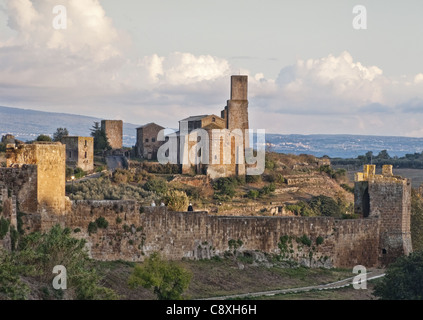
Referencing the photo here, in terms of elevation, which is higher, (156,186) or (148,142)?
(148,142)

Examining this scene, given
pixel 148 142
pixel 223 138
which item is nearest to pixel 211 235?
pixel 223 138

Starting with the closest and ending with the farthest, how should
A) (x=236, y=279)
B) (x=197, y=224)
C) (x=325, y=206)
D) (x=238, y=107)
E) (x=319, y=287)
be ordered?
1. (x=236, y=279)
2. (x=319, y=287)
3. (x=197, y=224)
4. (x=325, y=206)
5. (x=238, y=107)

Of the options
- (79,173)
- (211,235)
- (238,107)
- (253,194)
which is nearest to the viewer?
(211,235)

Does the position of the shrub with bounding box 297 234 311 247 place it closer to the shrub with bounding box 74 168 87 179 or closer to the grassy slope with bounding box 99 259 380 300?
the grassy slope with bounding box 99 259 380 300

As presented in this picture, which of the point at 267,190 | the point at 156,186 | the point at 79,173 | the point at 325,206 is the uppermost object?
the point at 79,173

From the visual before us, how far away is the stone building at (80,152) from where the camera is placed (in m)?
65.8

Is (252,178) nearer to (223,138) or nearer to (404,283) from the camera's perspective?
(223,138)

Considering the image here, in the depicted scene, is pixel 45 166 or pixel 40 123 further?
pixel 40 123

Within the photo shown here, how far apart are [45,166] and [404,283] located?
11.9 m

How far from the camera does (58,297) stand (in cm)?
2372

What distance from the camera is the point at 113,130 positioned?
7956cm

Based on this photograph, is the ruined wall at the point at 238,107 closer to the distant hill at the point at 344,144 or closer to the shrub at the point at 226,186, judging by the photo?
the shrub at the point at 226,186

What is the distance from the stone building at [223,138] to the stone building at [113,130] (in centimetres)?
600
